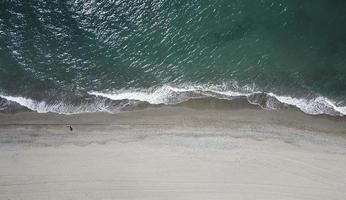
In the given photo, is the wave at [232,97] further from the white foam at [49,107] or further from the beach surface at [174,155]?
the white foam at [49,107]

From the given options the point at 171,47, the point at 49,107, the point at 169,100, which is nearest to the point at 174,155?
the point at 169,100

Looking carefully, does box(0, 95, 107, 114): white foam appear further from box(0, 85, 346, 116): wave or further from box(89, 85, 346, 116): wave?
box(89, 85, 346, 116): wave

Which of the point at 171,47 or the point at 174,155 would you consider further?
the point at 171,47

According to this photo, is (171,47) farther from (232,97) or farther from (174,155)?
(174,155)

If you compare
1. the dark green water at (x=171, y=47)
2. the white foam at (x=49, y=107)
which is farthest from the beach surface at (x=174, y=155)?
the dark green water at (x=171, y=47)

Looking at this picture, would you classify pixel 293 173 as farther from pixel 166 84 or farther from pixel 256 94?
pixel 166 84
